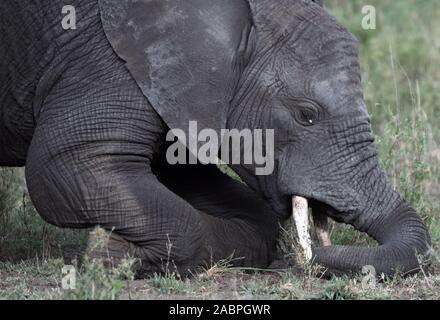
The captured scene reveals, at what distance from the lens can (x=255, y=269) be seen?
23.3ft

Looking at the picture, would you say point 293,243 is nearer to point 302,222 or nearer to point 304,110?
point 302,222

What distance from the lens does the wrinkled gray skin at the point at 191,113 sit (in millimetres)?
6762

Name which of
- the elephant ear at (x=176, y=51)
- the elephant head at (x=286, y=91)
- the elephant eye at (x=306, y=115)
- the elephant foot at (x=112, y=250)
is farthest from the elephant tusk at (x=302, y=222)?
the elephant foot at (x=112, y=250)

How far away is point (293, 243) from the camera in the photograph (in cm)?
705

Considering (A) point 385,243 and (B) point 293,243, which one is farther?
(B) point 293,243

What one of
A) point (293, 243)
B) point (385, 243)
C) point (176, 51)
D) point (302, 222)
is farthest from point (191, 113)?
point (385, 243)

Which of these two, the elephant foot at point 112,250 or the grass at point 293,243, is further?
the elephant foot at point 112,250

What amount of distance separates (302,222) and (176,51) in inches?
44.1

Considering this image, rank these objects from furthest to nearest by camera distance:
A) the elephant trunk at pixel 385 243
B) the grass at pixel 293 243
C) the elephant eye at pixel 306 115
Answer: the elephant eye at pixel 306 115 → the elephant trunk at pixel 385 243 → the grass at pixel 293 243

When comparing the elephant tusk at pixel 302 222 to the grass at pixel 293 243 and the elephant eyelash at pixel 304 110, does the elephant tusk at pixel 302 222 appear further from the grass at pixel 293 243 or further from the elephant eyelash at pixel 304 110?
the elephant eyelash at pixel 304 110

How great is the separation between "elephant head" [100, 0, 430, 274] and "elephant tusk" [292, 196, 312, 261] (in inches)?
2.0

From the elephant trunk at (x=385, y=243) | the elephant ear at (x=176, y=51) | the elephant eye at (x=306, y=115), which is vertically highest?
the elephant ear at (x=176, y=51)

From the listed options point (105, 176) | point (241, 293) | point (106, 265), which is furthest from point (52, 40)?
point (241, 293)
